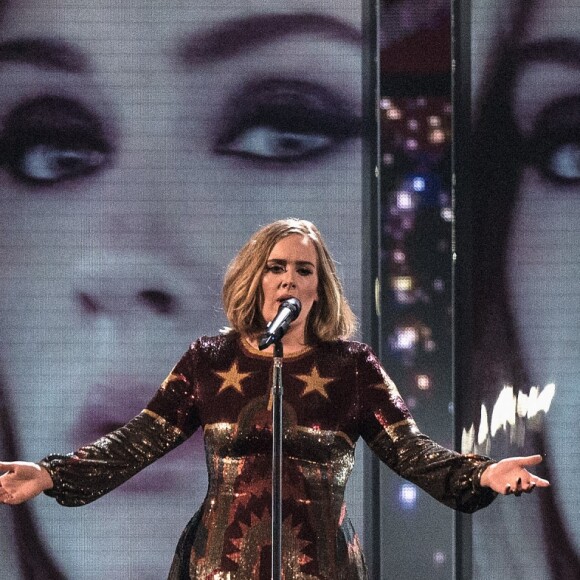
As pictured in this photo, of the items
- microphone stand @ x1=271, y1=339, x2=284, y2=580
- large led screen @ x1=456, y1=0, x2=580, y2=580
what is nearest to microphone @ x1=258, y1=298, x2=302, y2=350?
microphone stand @ x1=271, y1=339, x2=284, y2=580

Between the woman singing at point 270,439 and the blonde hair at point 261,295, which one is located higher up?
the blonde hair at point 261,295

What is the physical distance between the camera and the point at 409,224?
12.2ft

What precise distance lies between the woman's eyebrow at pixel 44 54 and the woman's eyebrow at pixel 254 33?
0.39 m

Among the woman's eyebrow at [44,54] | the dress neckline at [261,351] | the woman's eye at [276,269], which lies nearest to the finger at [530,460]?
the dress neckline at [261,351]

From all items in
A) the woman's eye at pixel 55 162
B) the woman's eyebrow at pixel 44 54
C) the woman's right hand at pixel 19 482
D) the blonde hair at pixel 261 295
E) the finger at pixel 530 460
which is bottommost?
the woman's right hand at pixel 19 482

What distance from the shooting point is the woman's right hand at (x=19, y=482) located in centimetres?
239

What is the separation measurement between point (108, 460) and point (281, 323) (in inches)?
24.0

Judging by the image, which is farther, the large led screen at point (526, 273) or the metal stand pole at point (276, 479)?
the large led screen at point (526, 273)

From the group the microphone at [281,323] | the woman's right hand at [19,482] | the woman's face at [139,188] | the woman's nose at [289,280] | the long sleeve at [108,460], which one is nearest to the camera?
the microphone at [281,323]

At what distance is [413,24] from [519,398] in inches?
50.4

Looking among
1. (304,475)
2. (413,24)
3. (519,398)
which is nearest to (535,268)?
(519,398)

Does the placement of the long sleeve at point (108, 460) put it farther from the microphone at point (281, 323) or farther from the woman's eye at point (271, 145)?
the woman's eye at point (271, 145)

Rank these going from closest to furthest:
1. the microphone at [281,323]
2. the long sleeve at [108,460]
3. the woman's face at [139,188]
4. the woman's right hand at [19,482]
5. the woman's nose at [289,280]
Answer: the microphone at [281,323], the woman's right hand at [19,482], the long sleeve at [108,460], the woman's nose at [289,280], the woman's face at [139,188]

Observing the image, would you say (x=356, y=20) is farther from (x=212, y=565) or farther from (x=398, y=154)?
(x=212, y=565)
